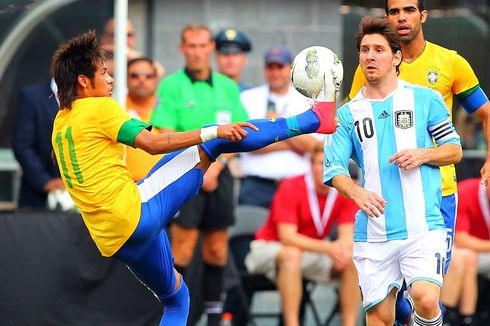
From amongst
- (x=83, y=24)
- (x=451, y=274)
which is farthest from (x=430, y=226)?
(x=83, y=24)

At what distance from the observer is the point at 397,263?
25.4 feet

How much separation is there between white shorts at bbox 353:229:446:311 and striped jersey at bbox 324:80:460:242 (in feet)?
0.17

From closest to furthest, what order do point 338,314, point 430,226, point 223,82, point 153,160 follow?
1. point 430,226
2. point 153,160
3. point 223,82
4. point 338,314

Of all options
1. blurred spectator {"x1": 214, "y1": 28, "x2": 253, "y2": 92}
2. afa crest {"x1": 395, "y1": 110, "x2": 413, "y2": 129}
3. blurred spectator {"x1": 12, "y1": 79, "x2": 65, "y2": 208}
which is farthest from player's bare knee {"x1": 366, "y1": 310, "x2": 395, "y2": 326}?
blurred spectator {"x1": 214, "y1": 28, "x2": 253, "y2": 92}

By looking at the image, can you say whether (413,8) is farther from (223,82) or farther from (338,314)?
(338,314)

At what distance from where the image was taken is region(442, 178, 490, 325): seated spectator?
34.1 feet

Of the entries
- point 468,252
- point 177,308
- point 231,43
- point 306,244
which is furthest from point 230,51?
point 177,308

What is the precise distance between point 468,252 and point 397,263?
9.40 ft

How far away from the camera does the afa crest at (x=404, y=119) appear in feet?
25.1

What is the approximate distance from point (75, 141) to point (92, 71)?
0.43 metres

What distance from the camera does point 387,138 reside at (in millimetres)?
7688

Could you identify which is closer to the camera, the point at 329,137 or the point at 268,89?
the point at 329,137

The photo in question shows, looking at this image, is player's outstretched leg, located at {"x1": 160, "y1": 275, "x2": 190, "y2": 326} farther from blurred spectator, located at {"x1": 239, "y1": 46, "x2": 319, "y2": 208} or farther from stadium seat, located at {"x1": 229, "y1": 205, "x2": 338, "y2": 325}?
blurred spectator, located at {"x1": 239, "y1": 46, "x2": 319, "y2": 208}

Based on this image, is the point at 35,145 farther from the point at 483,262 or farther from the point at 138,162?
the point at 483,262
